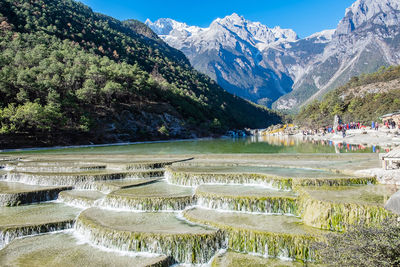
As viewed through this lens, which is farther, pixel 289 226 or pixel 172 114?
pixel 172 114

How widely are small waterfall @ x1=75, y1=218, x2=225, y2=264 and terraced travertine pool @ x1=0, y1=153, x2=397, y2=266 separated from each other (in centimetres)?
4

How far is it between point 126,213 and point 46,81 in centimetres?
6288

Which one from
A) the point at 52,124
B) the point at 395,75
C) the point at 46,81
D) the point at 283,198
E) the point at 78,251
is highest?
the point at 395,75

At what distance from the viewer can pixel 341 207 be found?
12523 mm

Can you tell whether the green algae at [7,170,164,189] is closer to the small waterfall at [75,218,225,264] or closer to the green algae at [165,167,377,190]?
the green algae at [165,167,377,190]

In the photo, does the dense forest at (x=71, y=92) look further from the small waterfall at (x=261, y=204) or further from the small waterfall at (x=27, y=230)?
the small waterfall at (x=261, y=204)

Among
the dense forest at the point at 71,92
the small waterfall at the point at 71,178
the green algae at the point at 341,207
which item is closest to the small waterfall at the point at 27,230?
the small waterfall at the point at 71,178

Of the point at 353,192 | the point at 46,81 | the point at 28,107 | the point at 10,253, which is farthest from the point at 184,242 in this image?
the point at 46,81

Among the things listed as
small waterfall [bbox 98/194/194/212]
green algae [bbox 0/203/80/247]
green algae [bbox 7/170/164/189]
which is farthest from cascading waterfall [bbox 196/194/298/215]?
green algae [bbox 7/170/164/189]

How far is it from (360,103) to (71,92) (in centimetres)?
10882

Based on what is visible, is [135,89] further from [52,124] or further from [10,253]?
[10,253]

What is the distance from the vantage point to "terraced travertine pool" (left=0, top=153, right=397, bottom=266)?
11.5 metres

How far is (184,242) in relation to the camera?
11.8m

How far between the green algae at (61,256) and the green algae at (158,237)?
44cm
